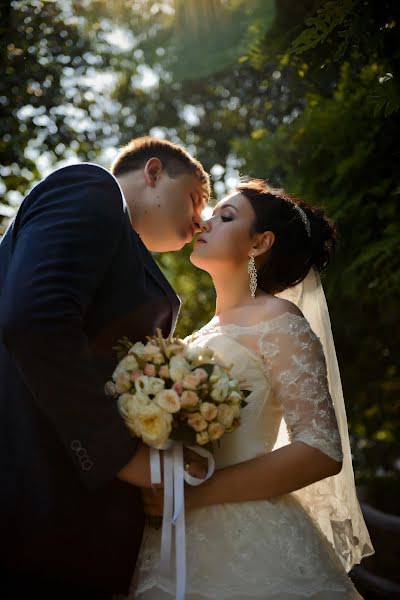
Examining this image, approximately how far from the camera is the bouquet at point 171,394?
220 centimetres

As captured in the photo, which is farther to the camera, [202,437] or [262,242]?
[262,242]

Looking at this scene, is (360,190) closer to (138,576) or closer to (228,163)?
(138,576)

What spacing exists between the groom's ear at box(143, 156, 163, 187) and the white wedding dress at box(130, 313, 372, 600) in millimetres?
710

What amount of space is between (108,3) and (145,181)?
774cm

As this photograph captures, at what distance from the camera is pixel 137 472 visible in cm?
223

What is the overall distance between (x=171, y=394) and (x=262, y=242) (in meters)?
1.40

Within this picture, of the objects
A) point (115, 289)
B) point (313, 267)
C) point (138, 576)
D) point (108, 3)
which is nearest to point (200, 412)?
point (115, 289)

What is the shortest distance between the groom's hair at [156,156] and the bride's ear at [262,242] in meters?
0.47

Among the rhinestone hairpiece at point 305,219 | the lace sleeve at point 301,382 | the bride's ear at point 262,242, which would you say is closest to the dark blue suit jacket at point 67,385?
the lace sleeve at point 301,382

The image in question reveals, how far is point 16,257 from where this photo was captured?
2.07 meters

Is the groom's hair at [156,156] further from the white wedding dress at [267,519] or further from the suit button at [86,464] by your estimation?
the suit button at [86,464]

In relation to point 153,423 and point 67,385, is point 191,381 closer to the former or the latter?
point 153,423

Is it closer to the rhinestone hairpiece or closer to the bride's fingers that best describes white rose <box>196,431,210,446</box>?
the bride's fingers

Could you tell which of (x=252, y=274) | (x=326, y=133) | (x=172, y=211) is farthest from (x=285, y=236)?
(x=326, y=133)
